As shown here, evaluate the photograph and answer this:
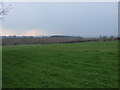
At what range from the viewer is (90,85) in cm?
769

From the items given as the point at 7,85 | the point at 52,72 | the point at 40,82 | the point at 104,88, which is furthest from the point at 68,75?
the point at 7,85

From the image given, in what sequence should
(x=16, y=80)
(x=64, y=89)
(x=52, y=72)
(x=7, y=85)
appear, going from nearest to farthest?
(x=64, y=89), (x=7, y=85), (x=16, y=80), (x=52, y=72)

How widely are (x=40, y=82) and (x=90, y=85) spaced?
2122mm

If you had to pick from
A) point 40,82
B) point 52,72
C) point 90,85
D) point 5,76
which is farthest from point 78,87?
point 5,76

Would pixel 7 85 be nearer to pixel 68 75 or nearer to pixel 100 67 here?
pixel 68 75

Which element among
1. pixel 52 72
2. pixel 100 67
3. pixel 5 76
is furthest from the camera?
pixel 100 67

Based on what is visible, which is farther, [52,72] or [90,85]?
[52,72]

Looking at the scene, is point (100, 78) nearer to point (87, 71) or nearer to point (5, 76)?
point (87, 71)

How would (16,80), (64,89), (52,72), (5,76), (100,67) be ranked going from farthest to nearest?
(100,67), (52,72), (5,76), (16,80), (64,89)

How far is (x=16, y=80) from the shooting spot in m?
8.41

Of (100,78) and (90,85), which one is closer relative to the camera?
(90,85)

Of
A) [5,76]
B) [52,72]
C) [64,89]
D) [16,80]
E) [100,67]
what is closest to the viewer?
[64,89]

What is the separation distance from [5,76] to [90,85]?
413 cm

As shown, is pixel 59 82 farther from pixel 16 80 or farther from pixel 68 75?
pixel 16 80
